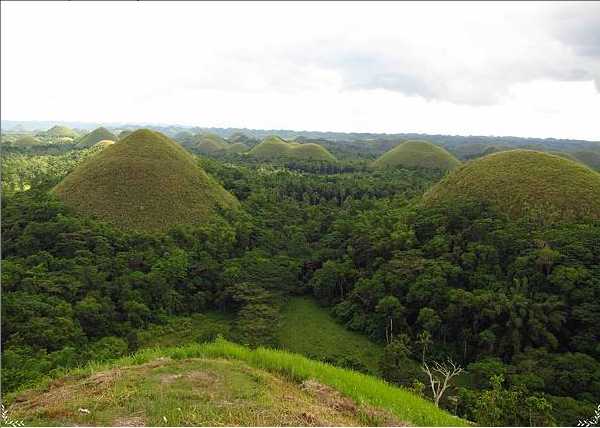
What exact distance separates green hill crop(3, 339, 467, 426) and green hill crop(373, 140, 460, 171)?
5526 cm

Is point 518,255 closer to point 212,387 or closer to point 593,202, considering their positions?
point 593,202

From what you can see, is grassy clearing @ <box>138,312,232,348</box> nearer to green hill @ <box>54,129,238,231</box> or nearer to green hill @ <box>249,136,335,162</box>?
green hill @ <box>54,129,238,231</box>

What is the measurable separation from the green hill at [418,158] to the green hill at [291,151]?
1049 cm

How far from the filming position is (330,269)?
21.3 metres

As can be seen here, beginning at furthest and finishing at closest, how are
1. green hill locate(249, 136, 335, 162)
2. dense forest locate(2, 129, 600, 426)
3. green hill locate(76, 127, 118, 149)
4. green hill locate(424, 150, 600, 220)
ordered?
green hill locate(76, 127, 118, 149)
green hill locate(249, 136, 335, 162)
green hill locate(424, 150, 600, 220)
dense forest locate(2, 129, 600, 426)

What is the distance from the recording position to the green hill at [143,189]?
24.2 m

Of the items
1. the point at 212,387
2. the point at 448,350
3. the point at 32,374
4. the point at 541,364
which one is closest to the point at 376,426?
the point at 212,387

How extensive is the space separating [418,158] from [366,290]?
48.7 meters

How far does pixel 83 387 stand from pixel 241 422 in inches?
105

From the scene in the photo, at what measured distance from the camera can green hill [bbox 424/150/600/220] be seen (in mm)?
22094

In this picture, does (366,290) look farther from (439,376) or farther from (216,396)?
(216,396)

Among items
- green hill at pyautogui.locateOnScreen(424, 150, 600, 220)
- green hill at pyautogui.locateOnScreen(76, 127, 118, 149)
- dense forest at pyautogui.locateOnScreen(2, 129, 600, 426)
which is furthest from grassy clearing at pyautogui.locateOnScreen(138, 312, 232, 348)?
green hill at pyautogui.locateOnScreen(76, 127, 118, 149)

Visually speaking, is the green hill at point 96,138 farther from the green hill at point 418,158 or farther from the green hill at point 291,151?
the green hill at point 418,158

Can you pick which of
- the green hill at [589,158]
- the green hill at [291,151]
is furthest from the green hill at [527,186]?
the green hill at [589,158]
